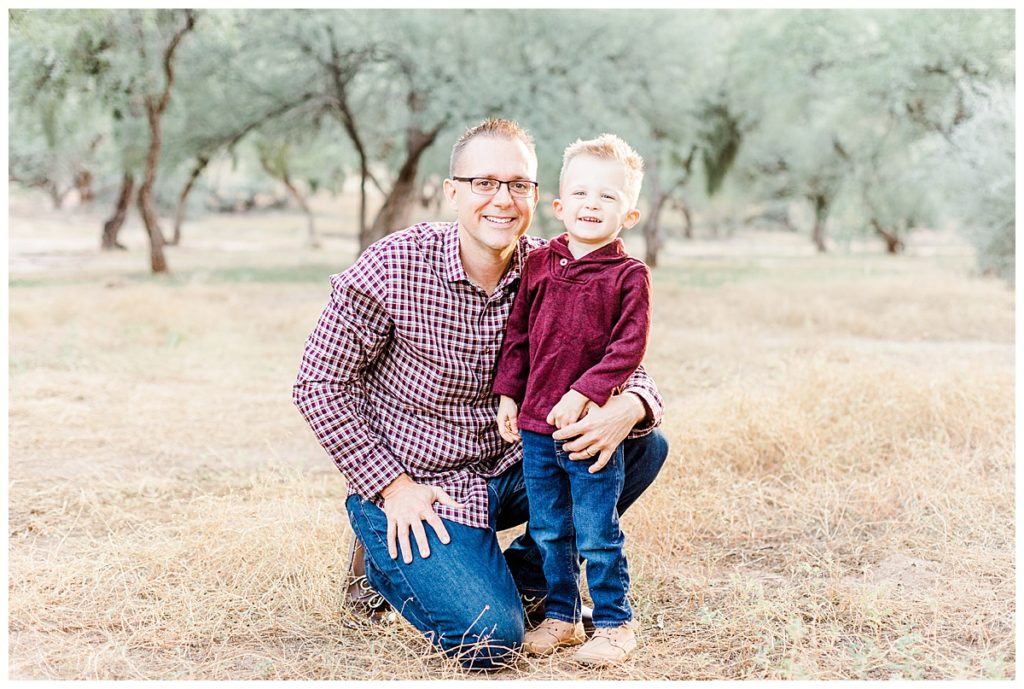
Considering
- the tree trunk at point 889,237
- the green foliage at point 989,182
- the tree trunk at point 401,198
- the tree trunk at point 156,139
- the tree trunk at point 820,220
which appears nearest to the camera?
the green foliage at point 989,182

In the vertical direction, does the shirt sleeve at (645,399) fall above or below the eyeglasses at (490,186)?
below

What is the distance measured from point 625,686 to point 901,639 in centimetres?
93

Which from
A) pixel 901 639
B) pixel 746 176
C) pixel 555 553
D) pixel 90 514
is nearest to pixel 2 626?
pixel 90 514

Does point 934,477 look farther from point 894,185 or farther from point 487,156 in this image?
point 894,185

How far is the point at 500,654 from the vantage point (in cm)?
295

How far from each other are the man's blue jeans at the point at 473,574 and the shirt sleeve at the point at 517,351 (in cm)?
38

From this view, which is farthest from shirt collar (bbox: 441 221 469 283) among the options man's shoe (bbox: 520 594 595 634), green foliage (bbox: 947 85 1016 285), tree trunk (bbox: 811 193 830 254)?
tree trunk (bbox: 811 193 830 254)

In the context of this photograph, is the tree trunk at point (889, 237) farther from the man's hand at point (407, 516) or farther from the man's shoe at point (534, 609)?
the man's hand at point (407, 516)

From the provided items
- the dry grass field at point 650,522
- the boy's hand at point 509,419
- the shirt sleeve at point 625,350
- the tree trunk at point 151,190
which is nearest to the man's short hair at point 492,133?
the shirt sleeve at point 625,350

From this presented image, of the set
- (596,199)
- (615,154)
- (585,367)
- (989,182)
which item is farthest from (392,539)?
(989,182)

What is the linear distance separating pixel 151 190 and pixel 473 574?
1410cm

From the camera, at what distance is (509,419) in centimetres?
307

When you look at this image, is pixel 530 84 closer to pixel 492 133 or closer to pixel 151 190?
pixel 151 190

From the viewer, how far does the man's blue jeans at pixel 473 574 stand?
9.65 ft
